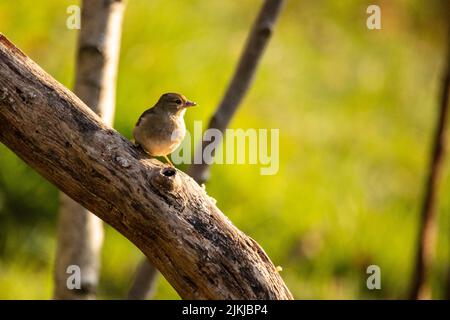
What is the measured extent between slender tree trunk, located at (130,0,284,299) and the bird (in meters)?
0.28

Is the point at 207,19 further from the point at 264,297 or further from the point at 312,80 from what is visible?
the point at 264,297

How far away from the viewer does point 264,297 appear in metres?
2.98

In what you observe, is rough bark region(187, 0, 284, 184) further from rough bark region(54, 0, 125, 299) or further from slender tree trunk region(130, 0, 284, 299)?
rough bark region(54, 0, 125, 299)

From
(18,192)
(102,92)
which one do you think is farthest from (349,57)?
(102,92)

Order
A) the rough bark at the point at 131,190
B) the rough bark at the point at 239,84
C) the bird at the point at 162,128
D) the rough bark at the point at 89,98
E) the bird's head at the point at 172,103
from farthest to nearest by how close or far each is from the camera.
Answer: the rough bark at the point at 239,84 < the rough bark at the point at 89,98 < the bird's head at the point at 172,103 < the bird at the point at 162,128 < the rough bark at the point at 131,190

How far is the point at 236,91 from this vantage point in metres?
4.10

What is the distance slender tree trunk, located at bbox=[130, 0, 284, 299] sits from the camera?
4.08 meters

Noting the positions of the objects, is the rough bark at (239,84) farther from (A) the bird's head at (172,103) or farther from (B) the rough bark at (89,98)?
(B) the rough bark at (89,98)

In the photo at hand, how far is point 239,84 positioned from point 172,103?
467 millimetres

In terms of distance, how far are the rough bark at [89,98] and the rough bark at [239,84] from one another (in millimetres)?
546

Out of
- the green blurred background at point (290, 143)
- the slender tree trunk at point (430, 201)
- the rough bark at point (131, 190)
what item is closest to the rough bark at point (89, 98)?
the rough bark at point (131, 190)

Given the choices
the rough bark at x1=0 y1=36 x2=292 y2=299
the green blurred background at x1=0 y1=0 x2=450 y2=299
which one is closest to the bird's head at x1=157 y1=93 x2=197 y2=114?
the rough bark at x1=0 y1=36 x2=292 y2=299

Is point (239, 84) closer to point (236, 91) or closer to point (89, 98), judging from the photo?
point (236, 91)

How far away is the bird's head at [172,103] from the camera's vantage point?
378cm
